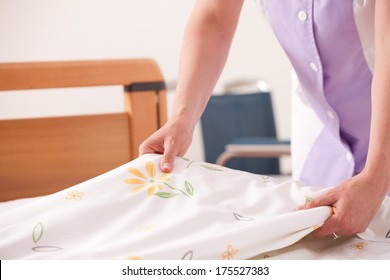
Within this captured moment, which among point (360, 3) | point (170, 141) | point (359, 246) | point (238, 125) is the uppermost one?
point (360, 3)

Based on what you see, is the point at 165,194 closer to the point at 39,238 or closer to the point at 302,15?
the point at 39,238

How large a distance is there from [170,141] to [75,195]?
0.21 meters

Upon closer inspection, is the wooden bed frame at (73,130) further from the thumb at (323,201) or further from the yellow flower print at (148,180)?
the thumb at (323,201)

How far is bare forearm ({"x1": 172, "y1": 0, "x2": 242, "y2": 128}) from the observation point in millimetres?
1106

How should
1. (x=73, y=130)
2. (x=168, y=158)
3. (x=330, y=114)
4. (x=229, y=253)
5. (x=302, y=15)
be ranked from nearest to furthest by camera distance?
1. (x=229, y=253)
2. (x=168, y=158)
3. (x=302, y=15)
4. (x=330, y=114)
5. (x=73, y=130)

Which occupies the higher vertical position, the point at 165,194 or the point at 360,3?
the point at 360,3

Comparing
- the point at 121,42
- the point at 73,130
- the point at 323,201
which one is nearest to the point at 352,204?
the point at 323,201

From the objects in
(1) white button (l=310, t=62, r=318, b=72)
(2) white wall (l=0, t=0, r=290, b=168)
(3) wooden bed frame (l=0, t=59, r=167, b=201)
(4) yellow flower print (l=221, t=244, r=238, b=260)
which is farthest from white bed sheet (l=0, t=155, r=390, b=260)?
(2) white wall (l=0, t=0, r=290, b=168)

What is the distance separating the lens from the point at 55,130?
140 cm

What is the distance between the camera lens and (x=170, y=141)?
102 centimetres

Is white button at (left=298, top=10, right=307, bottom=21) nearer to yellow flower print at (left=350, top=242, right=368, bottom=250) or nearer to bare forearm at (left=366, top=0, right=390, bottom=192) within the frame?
bare forearm at (left=366, top=0, right=390, bottom=192)

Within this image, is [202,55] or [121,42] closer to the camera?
[202,55]

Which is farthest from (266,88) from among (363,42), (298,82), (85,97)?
(363,42)
